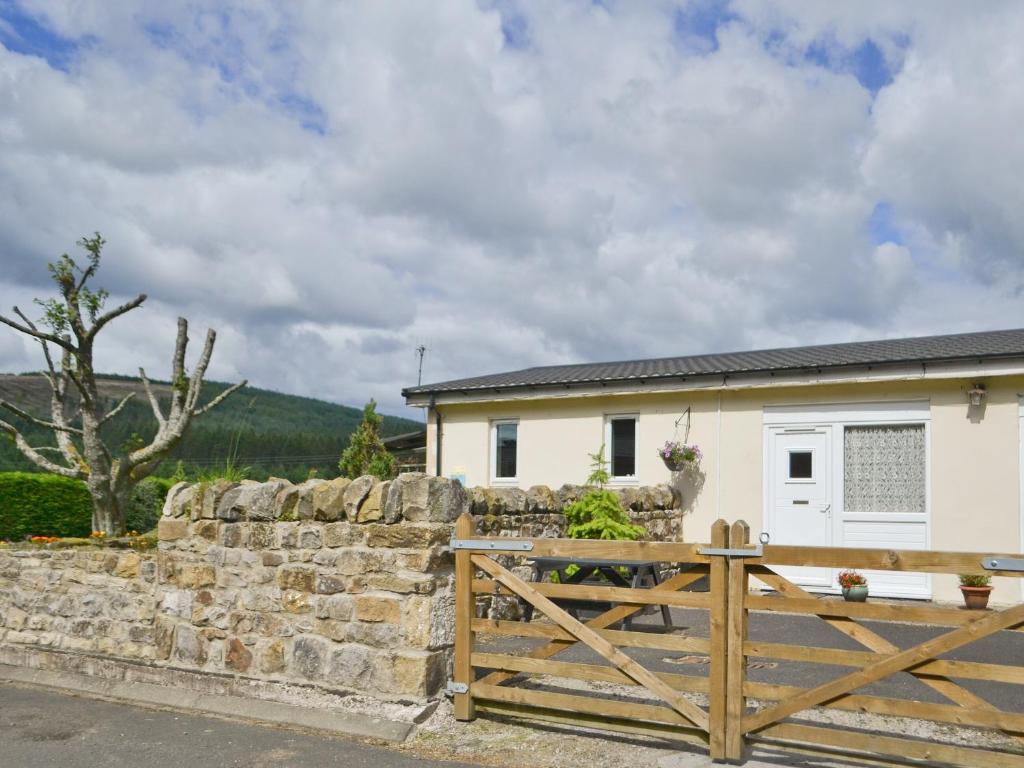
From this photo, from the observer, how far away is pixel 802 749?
525cm

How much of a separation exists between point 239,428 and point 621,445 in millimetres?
21876

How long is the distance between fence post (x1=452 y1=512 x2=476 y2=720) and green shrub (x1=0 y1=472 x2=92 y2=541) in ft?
43.5

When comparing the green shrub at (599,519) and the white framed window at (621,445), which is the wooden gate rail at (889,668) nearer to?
the green shrub at (599,519)

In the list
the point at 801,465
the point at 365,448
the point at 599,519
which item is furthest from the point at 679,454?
the point at 365,448

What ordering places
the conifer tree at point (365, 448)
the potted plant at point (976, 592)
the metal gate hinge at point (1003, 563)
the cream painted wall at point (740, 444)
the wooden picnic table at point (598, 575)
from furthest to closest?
the conifer tree at point (365, 448) → the cream painted wall at point (740, 444) → the potted plant at point (976, 592) → the wooden picnic table at point (598, 575) → the metal gate hinge at point (1003, 563)

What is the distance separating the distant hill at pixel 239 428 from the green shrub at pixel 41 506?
3830mm

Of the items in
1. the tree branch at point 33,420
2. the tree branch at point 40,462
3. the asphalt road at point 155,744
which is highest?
the tree branch at point 33,420

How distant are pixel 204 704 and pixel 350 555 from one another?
65.1 inches

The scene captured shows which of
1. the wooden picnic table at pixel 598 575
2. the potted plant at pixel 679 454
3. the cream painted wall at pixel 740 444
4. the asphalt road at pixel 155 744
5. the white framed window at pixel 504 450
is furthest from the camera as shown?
the white framed window at pixel 504 450

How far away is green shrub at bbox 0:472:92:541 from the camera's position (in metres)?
17.3

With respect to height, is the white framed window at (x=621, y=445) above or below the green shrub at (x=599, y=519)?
above

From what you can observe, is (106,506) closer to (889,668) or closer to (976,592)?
(889,668)

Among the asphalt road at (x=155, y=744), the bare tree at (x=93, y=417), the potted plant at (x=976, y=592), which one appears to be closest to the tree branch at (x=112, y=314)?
the bare tree at (x=93, y=417)

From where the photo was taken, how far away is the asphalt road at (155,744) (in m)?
5.30
